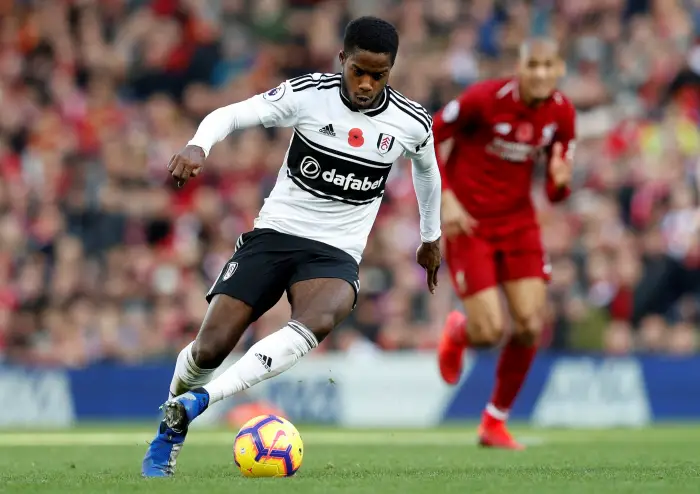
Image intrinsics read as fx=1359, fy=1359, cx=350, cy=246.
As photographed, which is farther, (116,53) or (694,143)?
(116,53)

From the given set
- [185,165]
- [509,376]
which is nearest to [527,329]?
[509,376]

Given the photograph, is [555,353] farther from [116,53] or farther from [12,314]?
[116,53]

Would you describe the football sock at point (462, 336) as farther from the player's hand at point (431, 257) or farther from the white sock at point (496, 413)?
the player's hand at point (431, 257)

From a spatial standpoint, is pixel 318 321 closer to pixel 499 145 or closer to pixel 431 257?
pixel 431 257

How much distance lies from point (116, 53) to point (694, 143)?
8.02 m

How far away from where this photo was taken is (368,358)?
14594 mm

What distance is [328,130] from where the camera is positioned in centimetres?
725

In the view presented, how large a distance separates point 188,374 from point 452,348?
3836 millimetres

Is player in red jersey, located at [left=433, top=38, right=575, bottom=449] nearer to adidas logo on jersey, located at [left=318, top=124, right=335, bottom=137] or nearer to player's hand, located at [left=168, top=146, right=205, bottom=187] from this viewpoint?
adidas logo on jersey, located at [left=318, top=124, right=335, bottom=137]

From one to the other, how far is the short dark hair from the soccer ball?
1981mm

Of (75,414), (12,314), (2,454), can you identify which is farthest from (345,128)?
(12,314)

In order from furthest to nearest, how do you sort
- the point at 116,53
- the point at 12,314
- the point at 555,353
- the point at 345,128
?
the point at 116,53
the point at 12,314
the point at 555,353
the point at 345,128

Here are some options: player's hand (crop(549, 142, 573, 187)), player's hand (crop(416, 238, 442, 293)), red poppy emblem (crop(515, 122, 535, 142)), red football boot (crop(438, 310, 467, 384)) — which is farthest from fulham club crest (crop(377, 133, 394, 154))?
red football boot (crop(438, 310, 467, 384))

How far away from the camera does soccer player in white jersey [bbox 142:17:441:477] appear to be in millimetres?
6934
